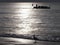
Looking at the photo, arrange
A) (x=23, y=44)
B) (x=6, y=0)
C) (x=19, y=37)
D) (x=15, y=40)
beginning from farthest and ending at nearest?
(x=6, y=0), (x=19, y=37), (x=15, y=40), (x=23, y=44)

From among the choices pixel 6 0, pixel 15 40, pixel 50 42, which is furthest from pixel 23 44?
pixel 6 0

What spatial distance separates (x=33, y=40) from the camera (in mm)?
9430

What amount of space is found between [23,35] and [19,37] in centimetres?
36

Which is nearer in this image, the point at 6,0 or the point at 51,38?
the point at 51,38

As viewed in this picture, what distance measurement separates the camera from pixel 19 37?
32.9 feet

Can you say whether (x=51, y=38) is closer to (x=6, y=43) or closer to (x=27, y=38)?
(x=27, y=38)

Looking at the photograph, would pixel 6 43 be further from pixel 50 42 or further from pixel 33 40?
pixel 50 42

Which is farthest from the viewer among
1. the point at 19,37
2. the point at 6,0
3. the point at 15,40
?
the point at 6,0

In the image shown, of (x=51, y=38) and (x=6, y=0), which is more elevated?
(x=6, y=0)

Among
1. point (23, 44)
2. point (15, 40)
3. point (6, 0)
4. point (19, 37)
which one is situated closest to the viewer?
point (23, 44)

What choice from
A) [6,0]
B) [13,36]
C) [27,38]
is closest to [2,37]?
[13,36]

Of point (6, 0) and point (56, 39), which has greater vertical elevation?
point (6, 0)

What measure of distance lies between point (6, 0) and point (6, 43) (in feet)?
173

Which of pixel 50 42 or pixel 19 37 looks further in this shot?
pixel 19 37
